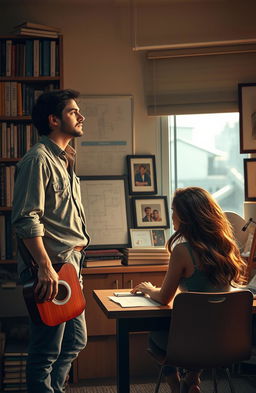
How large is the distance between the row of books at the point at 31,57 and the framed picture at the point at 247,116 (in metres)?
1.36

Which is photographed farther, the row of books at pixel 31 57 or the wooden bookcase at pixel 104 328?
the row of books at pixel 31 57

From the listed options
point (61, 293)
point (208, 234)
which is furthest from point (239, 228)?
point (61, 293)

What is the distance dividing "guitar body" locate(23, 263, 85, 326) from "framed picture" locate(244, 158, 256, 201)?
6.72ft

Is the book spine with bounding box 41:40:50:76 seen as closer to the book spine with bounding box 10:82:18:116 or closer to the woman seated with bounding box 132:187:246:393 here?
the book spine with bounding box 10:82:18:116

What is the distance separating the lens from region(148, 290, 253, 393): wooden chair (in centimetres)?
242

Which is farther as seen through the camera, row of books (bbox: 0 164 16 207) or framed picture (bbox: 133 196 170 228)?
framed picture (bbox: 133 196 170 228)

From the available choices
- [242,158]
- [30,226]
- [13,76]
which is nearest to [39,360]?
[30,226]

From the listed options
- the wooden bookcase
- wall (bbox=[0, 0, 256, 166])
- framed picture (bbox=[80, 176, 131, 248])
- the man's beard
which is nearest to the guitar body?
the man's beard

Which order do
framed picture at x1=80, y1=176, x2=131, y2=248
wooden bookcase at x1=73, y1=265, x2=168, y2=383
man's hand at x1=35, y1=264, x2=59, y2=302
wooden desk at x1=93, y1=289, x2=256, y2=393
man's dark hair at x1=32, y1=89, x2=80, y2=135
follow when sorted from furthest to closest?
1. framed picture at x1=80, y1=176, x2=131, y2=248
2. wooden bookcase at x1=73, y1=265, x2=168, y2=383
3. man's dark hair at x1=32, y1=89, x2=80, y2=135
4. wooden desk at x1=93, y1=289, x2=256, y2=393
5. man's hand at x1=35, y1=264, x2=59, y2=302

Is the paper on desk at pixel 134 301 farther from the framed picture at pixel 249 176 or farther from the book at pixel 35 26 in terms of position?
the book at pixel 35 26

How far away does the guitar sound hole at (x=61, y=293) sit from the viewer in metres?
2.52

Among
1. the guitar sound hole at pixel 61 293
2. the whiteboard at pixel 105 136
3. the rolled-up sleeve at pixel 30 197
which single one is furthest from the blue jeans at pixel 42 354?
the whiteboard at pixel 105 136

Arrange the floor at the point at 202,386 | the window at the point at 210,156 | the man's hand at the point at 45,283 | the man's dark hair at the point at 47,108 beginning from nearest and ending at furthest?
the man's hand at the point at 45,283 < the man's dark hair at the point at 47,108 < the floor at the point at 202,386 < the window at the point at 210,156

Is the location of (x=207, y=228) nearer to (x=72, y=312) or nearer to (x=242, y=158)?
(x=72, y=312)
